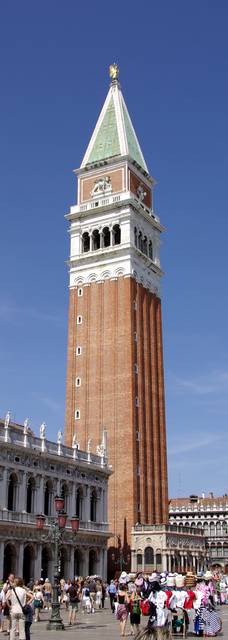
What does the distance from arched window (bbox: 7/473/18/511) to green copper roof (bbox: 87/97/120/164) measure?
4229cm

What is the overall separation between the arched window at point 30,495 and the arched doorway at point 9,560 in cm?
331

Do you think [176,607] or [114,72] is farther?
[114,72]

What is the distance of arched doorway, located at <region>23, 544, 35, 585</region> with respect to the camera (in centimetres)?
5144

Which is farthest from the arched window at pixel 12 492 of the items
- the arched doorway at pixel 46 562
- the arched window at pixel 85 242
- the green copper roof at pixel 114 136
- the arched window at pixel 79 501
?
the green copper roof at pixel 114 136

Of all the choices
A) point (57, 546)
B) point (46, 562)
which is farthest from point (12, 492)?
point (57, 546)

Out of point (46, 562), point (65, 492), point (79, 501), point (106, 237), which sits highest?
point (106, 237)

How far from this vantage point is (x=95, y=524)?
6053 centimetres

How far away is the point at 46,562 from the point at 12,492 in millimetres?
7196

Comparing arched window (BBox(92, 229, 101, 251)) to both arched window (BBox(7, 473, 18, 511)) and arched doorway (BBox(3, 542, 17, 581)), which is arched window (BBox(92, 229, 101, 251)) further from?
arched doorway (BBox(3, 542, 17, 581))

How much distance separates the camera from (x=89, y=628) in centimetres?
2947

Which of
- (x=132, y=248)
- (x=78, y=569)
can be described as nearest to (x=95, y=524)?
(x=78, y=569)

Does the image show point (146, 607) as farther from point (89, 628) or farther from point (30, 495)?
point (30, 495)

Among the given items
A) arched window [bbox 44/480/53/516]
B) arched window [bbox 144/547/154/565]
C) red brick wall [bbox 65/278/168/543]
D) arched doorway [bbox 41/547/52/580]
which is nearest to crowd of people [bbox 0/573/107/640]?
arched doorway [bbox 41/547/52/580]

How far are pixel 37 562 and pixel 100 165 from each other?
4522cm
